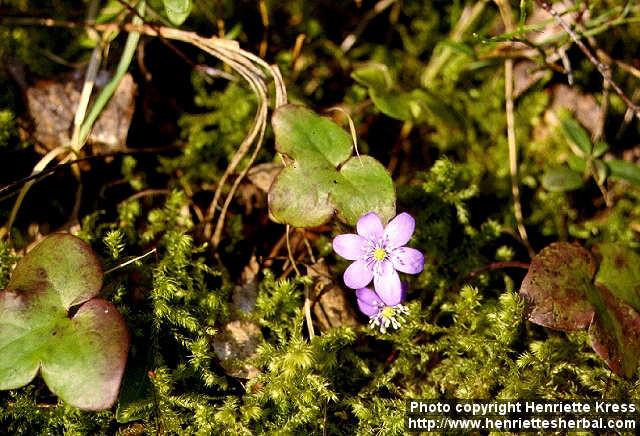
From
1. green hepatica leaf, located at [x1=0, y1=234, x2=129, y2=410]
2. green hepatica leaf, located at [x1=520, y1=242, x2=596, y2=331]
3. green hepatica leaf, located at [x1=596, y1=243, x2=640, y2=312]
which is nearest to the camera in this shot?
green hepatica leaf, located at [x1=0, y1=234, x2=129, y2=410]

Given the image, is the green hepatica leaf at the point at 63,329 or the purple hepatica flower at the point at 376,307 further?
the purple hepatica flower at the point at 376,307

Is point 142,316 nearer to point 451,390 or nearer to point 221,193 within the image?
point 221,193

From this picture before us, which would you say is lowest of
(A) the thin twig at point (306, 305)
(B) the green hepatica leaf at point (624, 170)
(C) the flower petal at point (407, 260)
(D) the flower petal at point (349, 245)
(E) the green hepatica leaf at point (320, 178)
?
(A) the thin twig at point (306, 305)

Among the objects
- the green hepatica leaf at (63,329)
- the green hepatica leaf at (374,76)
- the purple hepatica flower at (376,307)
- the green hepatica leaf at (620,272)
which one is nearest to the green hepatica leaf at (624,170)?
the green hepatica leaf at (620,272)

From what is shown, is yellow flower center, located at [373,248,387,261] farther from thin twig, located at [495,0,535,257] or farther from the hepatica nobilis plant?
thin twig, located at [495,0,535,257]

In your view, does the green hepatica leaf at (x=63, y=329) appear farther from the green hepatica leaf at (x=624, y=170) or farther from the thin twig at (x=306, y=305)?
the green hepatica leaf at (x=624, y=170)

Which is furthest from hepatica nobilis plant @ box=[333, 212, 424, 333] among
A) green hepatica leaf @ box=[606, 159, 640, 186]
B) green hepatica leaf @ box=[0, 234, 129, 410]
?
green hepatica leaf @ box=[606, 159, 640, 186]

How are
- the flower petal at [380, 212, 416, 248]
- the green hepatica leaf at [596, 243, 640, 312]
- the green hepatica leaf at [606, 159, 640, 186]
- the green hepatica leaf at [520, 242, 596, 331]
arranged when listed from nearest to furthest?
the flower petal at [380, 212, 416, 248], the green hepatica leaf at [520, 242, 596, 331], the green hepatica leaf at [596, 243, 640, 312], the green hepatica leaf at [606, 159, 640, 186]

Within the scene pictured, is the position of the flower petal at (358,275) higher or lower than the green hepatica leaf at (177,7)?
lower
